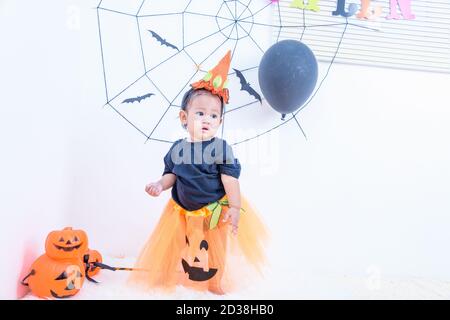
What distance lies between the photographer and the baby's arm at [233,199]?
1.32 meters

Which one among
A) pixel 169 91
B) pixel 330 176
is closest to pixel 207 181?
pixel 169 91

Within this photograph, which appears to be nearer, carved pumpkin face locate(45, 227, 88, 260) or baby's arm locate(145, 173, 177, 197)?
carved pumpkin face locate(45, 227, 88, 260)

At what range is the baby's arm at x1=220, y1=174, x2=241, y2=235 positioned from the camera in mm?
1321

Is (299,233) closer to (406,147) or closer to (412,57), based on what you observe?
(406,147)

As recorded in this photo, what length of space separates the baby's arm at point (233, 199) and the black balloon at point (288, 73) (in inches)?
14.0

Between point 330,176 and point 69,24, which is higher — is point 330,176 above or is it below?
below

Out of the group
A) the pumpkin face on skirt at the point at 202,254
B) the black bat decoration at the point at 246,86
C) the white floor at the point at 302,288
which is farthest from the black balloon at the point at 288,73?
the white floor at the point at 302,288

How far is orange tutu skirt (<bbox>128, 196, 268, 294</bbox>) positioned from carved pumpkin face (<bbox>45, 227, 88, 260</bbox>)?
0.21 m

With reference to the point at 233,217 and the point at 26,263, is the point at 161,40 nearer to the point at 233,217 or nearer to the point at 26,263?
the point at 233,217

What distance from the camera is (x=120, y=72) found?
162cm

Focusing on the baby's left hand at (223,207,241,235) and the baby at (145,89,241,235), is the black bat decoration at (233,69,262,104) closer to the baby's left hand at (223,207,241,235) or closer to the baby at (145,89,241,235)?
the baby at (145,89,241,235)

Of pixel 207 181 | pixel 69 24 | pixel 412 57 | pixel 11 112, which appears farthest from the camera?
pixel 412 57

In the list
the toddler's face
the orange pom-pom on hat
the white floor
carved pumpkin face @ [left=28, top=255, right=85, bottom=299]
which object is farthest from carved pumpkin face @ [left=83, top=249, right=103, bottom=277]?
the orange pom-pom on hat

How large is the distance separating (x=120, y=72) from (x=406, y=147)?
1.21m
